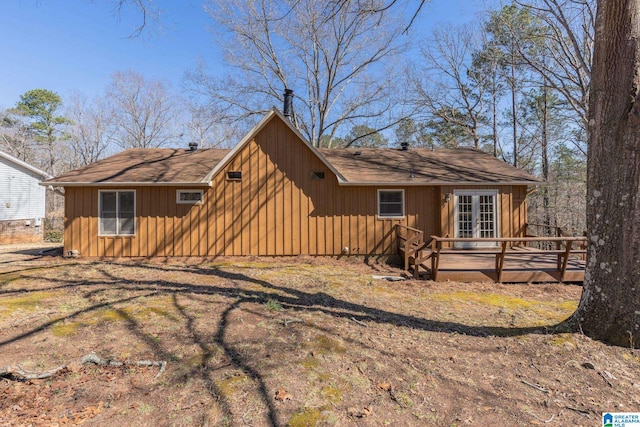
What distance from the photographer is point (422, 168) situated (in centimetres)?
1115

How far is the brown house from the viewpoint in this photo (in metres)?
9.68

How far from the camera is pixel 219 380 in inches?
114

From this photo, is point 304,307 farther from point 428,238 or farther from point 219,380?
point 428,238

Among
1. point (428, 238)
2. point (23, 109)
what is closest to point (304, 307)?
point (428, 238)

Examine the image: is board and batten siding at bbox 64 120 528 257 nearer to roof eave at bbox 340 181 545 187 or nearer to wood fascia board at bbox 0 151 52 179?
roof eave at bbox 340 181 545 187

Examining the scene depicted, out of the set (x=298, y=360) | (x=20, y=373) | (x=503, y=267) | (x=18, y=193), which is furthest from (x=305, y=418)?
(x=18, y=193)

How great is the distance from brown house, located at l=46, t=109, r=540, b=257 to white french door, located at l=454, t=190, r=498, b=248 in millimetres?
34

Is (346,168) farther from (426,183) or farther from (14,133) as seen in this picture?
(14,133)

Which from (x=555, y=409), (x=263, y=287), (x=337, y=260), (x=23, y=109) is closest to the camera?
(x=555, y=409)

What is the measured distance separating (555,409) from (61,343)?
5.33 m

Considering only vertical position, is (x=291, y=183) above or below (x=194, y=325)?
above

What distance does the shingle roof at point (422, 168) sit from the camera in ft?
32.9

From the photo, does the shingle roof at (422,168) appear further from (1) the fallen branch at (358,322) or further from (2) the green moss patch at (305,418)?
(2) the green moss patch at (305,418)

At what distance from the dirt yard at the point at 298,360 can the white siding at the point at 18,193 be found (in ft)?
46.0
